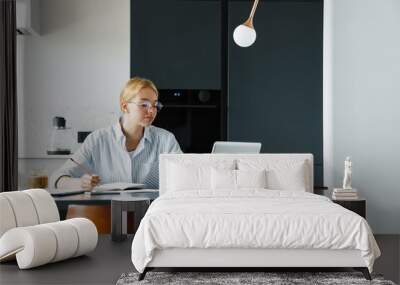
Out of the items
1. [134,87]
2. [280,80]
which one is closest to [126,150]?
[134,87]

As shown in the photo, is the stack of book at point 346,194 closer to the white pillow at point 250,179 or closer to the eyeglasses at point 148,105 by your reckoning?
the white pillow at point 250,179

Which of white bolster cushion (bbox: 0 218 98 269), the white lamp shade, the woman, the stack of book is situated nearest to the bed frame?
white bolster cushion (bbox: 0 218 98 269)

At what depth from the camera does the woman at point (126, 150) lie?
6.07 m

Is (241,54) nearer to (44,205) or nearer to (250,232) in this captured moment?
(44,205)

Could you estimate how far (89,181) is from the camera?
5.51 meters

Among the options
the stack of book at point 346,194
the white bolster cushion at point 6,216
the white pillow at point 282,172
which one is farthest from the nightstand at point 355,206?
the white bolster cushion at point 6,216

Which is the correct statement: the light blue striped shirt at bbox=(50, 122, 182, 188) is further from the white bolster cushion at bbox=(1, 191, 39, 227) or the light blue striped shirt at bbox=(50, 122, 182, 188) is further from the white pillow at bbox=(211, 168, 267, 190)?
the white bolster cushion at bbox=(1, 191, 39, 227)

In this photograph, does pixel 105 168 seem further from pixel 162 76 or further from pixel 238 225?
pixel 238 225

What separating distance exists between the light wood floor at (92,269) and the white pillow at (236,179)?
36.8 inches

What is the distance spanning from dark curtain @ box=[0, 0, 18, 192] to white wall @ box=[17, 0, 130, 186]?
90 centimetres

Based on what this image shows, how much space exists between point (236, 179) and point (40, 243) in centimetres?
185

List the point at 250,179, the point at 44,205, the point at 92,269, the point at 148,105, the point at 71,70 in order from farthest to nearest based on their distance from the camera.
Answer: the point at 71,70, the point at 148,105, the point at 250,179, the point at 44,205, the point at 92,269

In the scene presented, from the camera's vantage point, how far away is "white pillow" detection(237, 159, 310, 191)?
5305 mm

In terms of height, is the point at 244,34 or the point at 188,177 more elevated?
the point at 244,34
